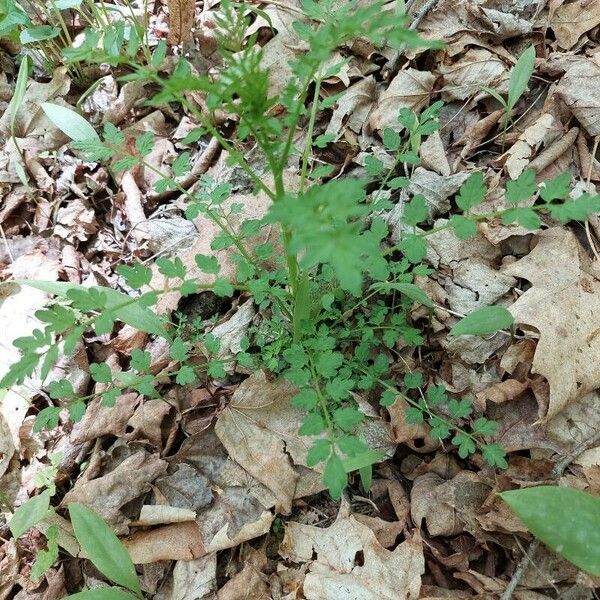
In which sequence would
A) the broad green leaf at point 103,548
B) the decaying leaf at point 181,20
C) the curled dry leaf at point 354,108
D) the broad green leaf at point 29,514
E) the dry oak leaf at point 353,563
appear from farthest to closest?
the decaying leaf at point 181,20
the curled dry leaf at point 354,108
the broad green leaf at point 29,514
the broad green leaf at point 103,548
the dry oak leaf at point 353,563

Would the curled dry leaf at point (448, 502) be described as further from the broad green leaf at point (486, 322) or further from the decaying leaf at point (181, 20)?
the decaying leaf at point (181, 20)

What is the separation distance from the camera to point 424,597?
1.31 metres

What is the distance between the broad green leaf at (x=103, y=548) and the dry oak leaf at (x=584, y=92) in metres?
1.97

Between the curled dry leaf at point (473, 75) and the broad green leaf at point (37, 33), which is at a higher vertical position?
the broad green leaf at point (37, 33)

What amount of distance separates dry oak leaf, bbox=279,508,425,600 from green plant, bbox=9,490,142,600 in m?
0.43

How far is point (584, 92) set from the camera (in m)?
1.82

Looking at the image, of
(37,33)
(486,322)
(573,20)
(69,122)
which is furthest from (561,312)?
(37,33)

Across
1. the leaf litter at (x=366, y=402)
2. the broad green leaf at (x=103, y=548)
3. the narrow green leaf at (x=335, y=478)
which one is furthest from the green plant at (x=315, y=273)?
the broad green leaf at (x=103, y=548)

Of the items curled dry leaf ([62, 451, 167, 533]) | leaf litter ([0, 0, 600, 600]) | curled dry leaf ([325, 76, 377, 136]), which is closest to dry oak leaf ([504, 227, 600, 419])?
leaf litter ([0, 0, 600, 600])

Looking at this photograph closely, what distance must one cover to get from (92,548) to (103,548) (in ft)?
0.10

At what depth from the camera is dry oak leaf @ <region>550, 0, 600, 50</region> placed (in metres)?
1.98

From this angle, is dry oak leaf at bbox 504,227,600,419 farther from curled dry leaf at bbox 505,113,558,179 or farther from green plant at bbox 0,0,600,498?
curled dry leaf at bbox 505,113,558,179

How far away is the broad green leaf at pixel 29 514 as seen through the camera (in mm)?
1569

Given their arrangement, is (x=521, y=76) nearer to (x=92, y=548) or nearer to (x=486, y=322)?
(x=486, y=322)
